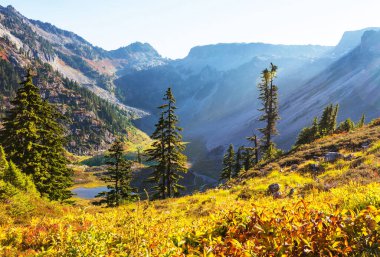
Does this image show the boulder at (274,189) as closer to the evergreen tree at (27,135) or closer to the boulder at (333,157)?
the boulder at (333,157)

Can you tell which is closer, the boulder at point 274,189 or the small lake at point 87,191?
the boulder at point 274,189

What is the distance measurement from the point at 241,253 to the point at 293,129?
16540cm

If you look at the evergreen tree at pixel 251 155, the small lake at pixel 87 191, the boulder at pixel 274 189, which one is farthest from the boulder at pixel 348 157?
the small lake at pixel 87 191

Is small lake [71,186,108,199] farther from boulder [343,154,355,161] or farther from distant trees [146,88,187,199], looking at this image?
boulder [343,154,355,161]

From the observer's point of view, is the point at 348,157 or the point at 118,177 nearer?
the point at 348,157

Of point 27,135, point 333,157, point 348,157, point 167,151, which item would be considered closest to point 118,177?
point 167,151

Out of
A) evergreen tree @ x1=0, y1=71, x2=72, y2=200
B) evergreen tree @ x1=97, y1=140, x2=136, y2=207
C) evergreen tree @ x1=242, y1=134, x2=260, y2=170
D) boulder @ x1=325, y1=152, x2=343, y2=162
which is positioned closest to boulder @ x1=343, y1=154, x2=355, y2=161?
boulder @ x1=325, y1=152, x2=343, y2=162

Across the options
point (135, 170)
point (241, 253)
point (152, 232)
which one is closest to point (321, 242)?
point (241, 253)

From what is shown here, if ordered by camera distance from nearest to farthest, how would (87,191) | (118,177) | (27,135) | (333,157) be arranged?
1. (333,157)
2. (27,135)
3. (118,177)
4. (87,191)

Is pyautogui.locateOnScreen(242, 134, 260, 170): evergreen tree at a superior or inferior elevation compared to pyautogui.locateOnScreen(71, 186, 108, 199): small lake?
superior

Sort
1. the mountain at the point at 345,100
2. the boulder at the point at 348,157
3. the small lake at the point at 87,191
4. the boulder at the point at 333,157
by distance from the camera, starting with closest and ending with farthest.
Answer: the boulder at the point at 348,157 → the boulder at the point at 333,157 → the small lake at the point at 87,191 → the mountain at the point at 345,100

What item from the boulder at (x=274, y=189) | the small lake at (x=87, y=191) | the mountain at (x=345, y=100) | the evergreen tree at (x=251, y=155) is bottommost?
the small lake at (x=87, y=191)

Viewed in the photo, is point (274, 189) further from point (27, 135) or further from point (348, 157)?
point (27, 135)

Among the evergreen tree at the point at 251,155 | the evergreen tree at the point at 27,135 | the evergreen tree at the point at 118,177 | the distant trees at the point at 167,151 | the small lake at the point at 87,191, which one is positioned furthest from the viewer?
the small lake at the point at 87,191
